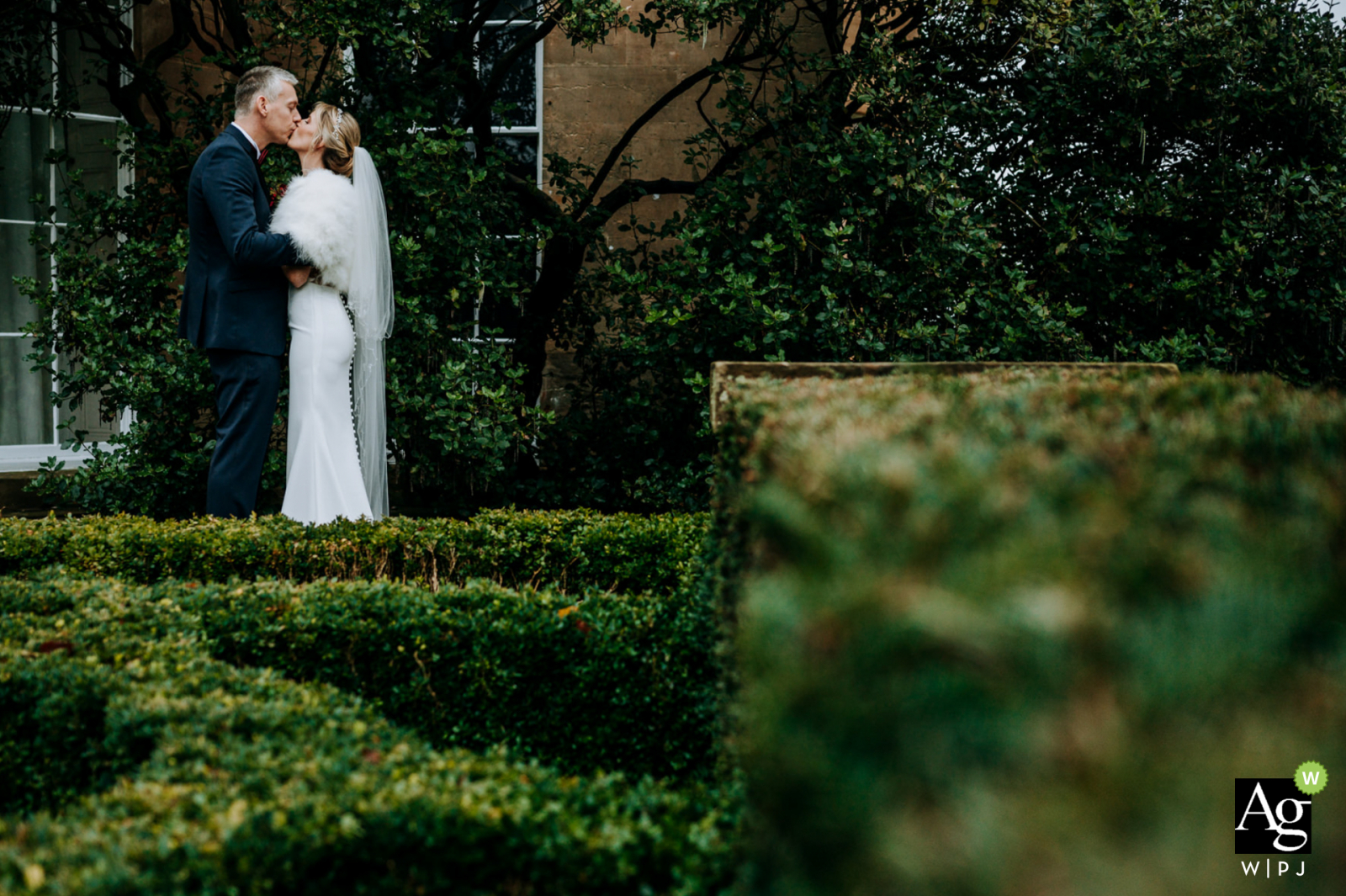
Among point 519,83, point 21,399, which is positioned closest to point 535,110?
point 519,83

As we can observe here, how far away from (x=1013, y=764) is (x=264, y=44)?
6.34 meters

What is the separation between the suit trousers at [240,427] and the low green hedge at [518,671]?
187cm

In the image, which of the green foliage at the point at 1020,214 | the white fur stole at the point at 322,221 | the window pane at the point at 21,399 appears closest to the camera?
the white fur stole at the point at 322,221

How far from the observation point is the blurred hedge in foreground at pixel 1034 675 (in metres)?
0.63

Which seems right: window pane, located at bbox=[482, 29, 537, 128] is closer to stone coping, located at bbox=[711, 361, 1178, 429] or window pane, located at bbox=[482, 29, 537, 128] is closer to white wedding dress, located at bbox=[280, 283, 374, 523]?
white wedding dress, located at bbox=[280, 283, 374, 523]

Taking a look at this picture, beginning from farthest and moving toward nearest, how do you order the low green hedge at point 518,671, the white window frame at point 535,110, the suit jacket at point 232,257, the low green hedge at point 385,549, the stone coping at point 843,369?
the white window frame at point 535,110 → the suit jacket at point 232,257 → the low green hedge at point 385,549 → the stone coping at point 843,369 → the low green hedge at point 518,671

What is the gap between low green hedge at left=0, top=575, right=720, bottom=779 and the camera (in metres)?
2.71

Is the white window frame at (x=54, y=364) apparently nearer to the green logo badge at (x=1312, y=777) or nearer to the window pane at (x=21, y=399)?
the window pane at (x=21, y=399)

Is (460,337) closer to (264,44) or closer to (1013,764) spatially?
(264,44)

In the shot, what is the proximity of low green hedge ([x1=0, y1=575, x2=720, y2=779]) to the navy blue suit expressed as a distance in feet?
6.37

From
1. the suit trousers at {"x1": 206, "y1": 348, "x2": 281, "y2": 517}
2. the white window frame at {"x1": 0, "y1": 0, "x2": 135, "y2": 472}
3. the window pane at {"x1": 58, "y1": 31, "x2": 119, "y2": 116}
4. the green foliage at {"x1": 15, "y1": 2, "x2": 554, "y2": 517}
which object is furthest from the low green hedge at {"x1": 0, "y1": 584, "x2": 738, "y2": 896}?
the window pane at {"x1": 58, "y1": 31, "x2": 119, "y2": 116}

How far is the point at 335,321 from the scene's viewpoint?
495 cm

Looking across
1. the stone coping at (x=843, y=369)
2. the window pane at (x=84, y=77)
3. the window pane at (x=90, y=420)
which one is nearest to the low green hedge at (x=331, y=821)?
the stone coping at (x=843, y=369)

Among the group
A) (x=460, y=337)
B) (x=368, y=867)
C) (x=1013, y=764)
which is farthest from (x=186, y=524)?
(x=1013, y=764)
